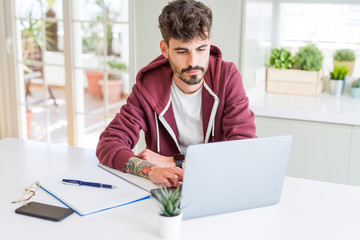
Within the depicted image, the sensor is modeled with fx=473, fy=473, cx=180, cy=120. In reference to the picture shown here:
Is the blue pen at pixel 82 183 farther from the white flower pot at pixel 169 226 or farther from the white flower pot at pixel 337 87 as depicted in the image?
the white flower pot at pixel 337 87

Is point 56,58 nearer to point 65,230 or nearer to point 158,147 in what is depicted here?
point 158,147

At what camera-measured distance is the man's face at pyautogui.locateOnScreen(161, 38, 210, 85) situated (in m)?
1.83

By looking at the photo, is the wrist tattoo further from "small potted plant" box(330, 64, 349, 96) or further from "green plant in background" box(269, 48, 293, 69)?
"small potted plant" box(330, 64, 349, 96)

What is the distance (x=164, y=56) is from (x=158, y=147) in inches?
15.8

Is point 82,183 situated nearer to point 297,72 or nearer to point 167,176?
point 167,176

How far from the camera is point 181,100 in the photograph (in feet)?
6.86

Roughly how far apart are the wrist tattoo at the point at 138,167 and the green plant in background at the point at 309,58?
1.80 metres

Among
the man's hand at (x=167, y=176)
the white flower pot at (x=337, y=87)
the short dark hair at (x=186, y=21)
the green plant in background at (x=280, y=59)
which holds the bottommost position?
the man's hand at (x=167, y=176)

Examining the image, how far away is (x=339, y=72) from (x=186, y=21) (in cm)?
174

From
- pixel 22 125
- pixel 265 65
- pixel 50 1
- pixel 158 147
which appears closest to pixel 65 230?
pixel 158 147

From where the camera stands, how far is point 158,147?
6.75 feet

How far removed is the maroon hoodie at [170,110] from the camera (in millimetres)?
1979

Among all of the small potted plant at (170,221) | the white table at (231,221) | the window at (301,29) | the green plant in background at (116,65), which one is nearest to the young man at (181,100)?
the white table at (231,221)

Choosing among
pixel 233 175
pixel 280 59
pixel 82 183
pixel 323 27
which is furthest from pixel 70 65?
pixel 233 175
